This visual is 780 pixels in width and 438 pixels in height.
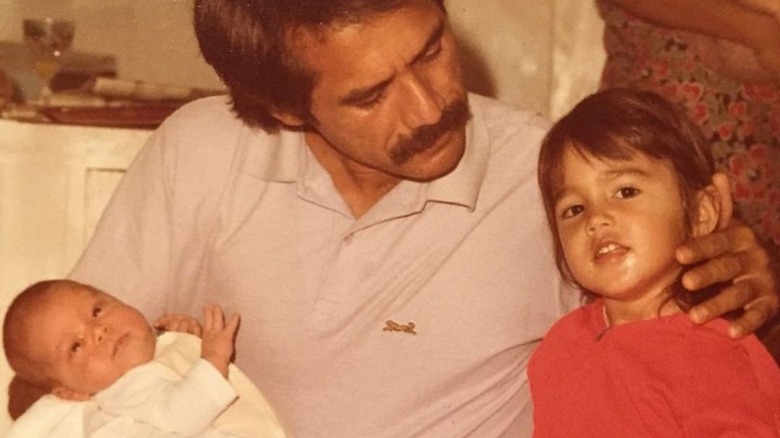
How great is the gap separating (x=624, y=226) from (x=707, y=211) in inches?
6.4

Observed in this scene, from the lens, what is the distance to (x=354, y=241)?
1623mm

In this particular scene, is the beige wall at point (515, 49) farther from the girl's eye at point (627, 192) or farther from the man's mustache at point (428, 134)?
the girl's eye at point (627, 192)

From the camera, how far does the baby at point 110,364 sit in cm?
152

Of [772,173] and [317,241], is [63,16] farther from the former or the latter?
[772,173]

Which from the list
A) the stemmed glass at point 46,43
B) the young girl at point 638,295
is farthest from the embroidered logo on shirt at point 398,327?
the stemmed glass at point 46,43

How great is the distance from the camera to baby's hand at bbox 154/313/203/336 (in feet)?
5.55

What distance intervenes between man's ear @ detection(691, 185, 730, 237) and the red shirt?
0.15 m

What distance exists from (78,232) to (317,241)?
75cm

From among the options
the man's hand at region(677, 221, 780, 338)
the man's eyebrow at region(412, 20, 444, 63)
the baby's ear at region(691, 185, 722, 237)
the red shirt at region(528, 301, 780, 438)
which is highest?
the man's eyebrow at region(412, 20, 444, 63)

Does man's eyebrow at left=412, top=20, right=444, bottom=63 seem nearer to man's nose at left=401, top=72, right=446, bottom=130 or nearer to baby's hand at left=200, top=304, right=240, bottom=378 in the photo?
man's nose at left=401, top=72, right=446, bottom=130

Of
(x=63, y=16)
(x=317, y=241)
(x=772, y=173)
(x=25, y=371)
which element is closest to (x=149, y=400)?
(x=25, y=371)

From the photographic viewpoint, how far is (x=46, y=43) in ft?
7.43

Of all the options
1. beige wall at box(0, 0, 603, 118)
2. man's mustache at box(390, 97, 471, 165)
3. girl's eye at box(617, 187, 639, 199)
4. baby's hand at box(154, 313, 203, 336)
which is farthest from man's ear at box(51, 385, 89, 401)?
beige wall at box(0, 0, 603, 118)

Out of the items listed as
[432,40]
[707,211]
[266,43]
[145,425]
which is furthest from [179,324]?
[707,211]
